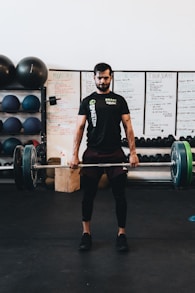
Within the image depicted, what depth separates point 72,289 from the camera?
186 cm

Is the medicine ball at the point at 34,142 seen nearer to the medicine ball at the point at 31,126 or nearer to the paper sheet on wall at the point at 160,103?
the medicine ball at the point at 31,126

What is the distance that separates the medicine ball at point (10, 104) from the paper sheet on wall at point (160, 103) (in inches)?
60.2

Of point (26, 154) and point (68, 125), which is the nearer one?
point (26, 154)

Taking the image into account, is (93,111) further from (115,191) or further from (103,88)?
(115,191)

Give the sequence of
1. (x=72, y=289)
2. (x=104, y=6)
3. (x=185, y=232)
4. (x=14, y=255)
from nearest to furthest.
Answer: (x=72, y=289) < (x=14, y=255) < (x=185, y=232) < (x=104, y=6)

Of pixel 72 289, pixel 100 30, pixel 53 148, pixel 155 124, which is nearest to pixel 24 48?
pixel 100 30

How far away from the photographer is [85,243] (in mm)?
2389

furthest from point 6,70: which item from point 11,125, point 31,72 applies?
point 11,125

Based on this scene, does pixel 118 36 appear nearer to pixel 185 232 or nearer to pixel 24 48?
pixel 24 48

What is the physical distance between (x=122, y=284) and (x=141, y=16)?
3.28 metres

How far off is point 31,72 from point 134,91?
1.24 metres

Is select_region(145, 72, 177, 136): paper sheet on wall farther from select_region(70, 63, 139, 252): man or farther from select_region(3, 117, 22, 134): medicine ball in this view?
select_region(70, 63, 139, 252): man

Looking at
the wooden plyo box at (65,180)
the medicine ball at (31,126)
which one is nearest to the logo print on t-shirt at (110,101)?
the wooden plyo box at (65,180)

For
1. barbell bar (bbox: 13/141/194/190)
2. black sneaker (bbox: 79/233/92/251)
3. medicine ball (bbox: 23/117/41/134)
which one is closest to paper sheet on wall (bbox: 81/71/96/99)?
medicine ball (bbox: 23/117/41/134)
